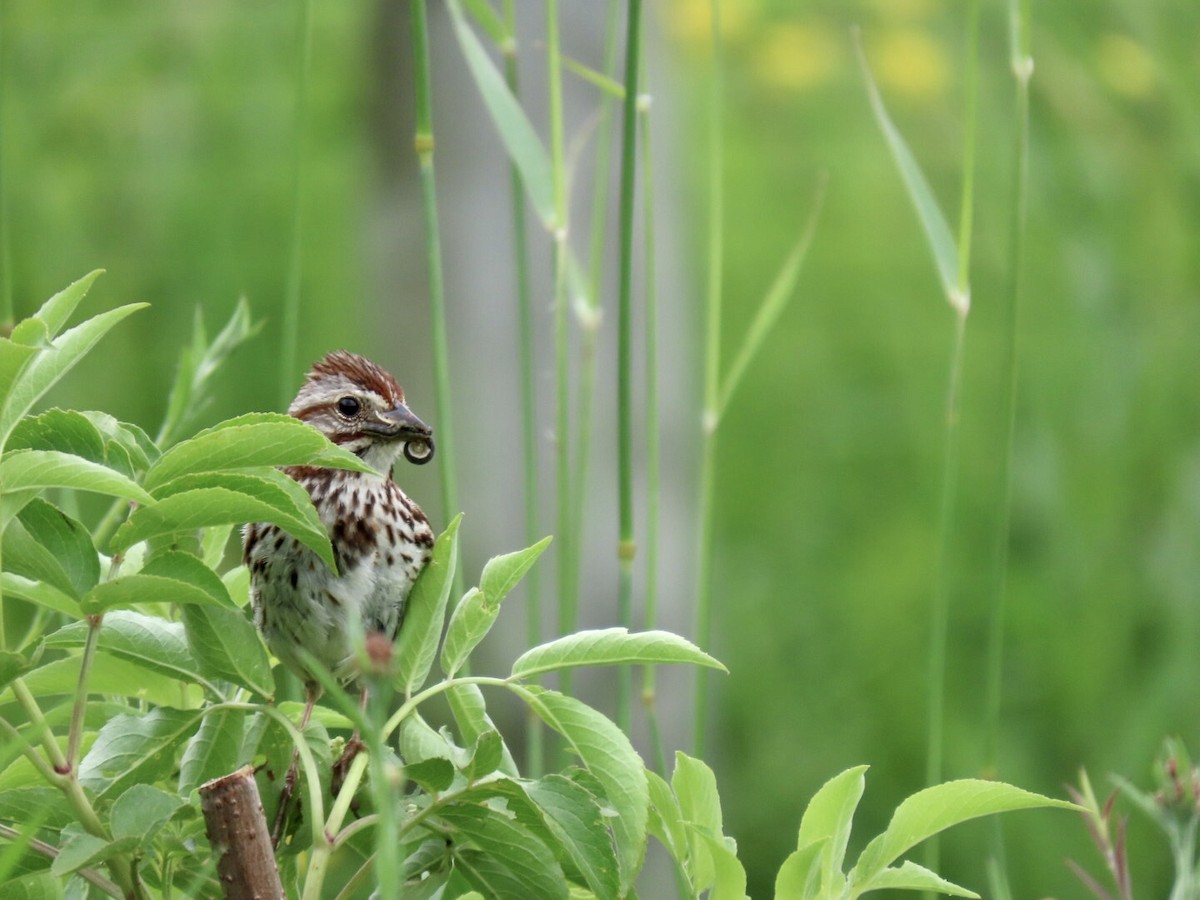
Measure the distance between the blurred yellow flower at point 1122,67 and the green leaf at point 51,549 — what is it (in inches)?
126

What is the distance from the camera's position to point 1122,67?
11.8 ft

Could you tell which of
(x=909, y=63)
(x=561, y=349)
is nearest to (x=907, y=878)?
(x=561, y=349)

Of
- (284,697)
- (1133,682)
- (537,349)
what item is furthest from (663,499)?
(284,697)

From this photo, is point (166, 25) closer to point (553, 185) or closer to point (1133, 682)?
point (1133, 682)

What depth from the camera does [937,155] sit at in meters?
5.45

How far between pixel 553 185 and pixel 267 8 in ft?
14.3

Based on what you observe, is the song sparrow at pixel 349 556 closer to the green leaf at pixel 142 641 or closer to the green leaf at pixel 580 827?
the green leaf at pixel 142 641

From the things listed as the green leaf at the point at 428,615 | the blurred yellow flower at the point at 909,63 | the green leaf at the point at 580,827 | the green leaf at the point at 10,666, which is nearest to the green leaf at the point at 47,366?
the green leaf at the point at 10,666

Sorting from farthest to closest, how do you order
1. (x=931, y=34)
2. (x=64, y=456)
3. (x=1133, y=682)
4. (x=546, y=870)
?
1. (x=931, y=34)
2. (x=1133, y=682)
3. (x=546, y=870)
4. (x=64, y=456)

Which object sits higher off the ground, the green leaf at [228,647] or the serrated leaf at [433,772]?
the green leaf at [228,647]

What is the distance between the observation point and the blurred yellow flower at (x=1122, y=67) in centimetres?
356

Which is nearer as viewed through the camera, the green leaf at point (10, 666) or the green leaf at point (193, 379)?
the green leaf at point (10, 666)

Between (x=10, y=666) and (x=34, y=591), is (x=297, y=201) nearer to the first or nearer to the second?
(x=34, y=591)

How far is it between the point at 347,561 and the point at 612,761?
480mm
